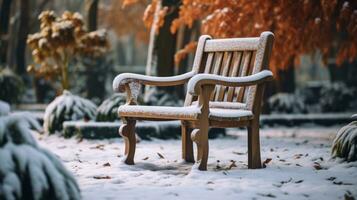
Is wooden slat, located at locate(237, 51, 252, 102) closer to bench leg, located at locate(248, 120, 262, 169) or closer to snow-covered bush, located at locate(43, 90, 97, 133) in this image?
bench leg, located at locate(248, 120, 262, 169)

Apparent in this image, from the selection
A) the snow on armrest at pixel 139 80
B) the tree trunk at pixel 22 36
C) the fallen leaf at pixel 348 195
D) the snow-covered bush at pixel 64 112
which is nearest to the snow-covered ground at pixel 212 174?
the fallen leaf at pixel 348 195

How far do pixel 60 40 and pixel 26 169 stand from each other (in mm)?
7438

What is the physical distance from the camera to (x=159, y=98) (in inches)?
392

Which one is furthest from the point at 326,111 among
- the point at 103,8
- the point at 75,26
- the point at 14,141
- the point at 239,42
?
the point at 103,8

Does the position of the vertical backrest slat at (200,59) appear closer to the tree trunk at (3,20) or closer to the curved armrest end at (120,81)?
the curved armrest end at (120,81)

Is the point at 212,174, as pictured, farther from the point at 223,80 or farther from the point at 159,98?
the point at 159,98

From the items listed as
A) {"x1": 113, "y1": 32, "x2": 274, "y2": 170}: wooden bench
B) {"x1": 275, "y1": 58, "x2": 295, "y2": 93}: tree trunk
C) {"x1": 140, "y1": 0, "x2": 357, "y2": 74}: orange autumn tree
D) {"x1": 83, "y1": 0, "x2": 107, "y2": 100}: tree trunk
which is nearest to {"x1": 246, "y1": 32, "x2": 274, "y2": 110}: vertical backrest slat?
{"x1": 113, "y1": 32, "x2": 274, "y2": 170}: wooden bench

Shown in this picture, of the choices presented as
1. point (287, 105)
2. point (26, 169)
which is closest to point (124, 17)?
point (287, 105)

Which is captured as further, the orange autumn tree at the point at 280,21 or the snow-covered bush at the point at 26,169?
the orange autumn tree at the point at 280,21

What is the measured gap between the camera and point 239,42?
6.16m

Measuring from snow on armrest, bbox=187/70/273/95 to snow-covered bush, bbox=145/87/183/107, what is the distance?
4.21 m

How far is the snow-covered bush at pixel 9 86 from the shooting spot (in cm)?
1434

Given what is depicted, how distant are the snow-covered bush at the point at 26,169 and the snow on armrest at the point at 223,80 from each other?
5.93ft

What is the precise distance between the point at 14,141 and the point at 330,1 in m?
5.63
